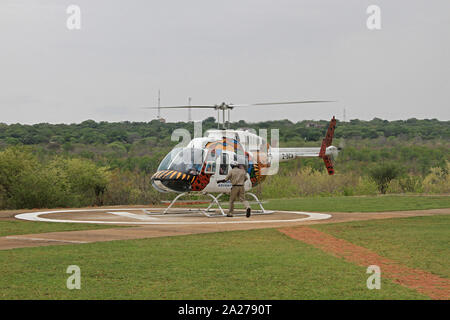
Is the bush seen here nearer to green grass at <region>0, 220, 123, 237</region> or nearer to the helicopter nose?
the helicopter nose

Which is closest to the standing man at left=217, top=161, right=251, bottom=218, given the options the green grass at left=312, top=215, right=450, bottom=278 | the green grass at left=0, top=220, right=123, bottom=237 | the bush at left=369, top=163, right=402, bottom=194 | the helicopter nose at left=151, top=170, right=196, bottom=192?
the helicopter nose at left=151, top=170, right=196, bottom=192

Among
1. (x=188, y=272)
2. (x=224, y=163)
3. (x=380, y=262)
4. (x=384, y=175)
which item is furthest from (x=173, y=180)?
(x=384, y=175)

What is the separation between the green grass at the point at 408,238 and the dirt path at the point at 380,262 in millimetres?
308

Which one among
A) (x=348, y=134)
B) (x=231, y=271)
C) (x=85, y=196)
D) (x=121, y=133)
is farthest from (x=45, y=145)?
(x=231, y=271)

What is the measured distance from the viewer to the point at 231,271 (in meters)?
11.7

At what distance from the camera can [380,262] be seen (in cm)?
1298

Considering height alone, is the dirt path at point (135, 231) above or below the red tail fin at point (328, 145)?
below

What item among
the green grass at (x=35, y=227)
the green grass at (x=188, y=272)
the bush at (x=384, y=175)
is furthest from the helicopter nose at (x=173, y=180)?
the bush at (x=384, y=175)

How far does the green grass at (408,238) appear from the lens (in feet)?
43.1

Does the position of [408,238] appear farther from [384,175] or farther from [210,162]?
[384,175]

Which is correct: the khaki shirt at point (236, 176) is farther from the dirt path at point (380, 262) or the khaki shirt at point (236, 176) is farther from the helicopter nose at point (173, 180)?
the dirt path at point (380, 262)

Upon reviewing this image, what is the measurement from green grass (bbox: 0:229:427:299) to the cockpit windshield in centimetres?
745

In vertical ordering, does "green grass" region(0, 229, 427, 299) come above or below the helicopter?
below

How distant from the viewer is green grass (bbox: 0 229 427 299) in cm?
987
